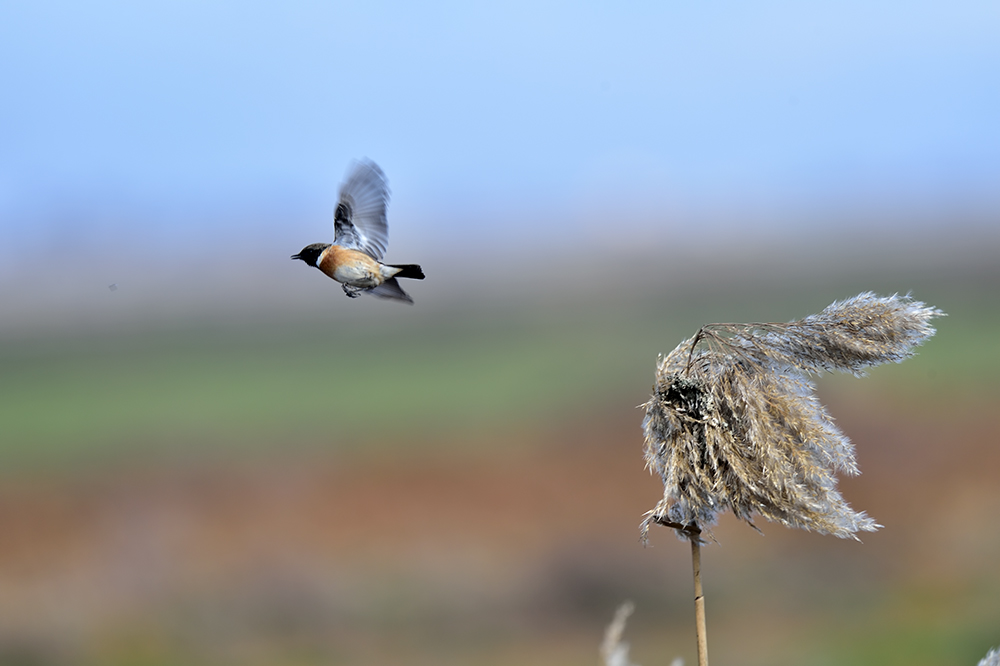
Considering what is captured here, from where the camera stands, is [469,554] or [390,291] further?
[469,554]

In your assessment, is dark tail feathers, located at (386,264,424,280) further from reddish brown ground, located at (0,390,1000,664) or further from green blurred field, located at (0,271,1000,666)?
reddish brown ground, located at (0,390,1000,664)

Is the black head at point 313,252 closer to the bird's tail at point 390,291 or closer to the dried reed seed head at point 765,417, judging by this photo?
the bird's tail at point 390,291

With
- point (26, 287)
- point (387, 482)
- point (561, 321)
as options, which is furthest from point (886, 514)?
point (26, 287)

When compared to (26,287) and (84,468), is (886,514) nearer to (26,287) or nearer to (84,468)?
(84,468)

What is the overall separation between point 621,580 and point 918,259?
350 feet

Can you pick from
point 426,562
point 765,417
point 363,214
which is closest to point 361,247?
point 363,214

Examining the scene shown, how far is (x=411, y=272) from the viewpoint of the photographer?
126 inches

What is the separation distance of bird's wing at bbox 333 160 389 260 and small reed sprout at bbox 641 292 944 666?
1206 mm

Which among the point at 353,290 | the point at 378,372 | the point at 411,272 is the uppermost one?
the point at 378,372

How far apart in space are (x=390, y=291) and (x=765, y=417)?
1281mm

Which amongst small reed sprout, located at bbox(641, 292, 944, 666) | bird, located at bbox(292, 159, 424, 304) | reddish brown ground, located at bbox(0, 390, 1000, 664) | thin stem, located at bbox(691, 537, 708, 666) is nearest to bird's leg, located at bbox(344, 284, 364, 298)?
bird, located at bbox(292, 159, 424, 304)

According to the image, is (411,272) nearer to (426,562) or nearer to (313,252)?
(313,252)

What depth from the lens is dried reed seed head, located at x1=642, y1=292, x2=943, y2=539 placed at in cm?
271

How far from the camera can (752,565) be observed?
53.2ft
